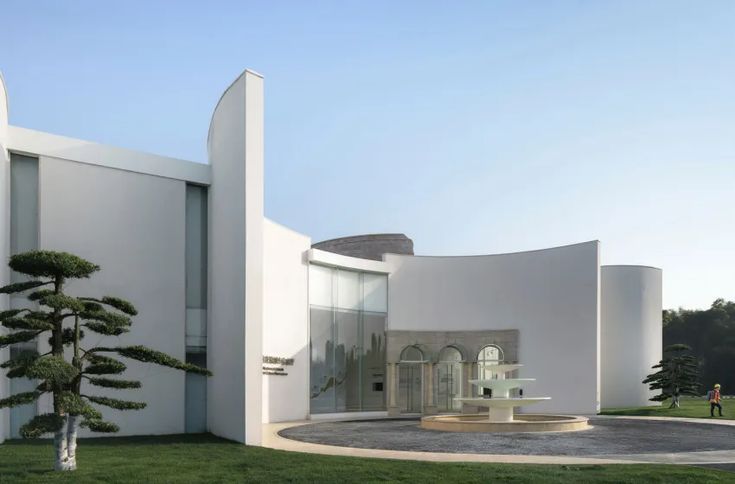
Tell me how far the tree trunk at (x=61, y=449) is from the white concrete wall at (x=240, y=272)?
4586 mm

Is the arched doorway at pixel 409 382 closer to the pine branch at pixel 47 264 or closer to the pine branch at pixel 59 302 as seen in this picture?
the pine branch at pixel 47 264

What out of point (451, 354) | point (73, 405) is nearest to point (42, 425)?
point (73, 405)

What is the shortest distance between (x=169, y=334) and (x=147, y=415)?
203 cm

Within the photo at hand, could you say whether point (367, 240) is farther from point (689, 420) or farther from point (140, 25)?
point (140, 25)

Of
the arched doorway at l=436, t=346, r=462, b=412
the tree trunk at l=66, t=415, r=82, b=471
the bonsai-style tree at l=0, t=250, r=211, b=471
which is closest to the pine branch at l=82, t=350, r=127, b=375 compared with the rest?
the bonsai-style tree at l=0, t=250, r=211, b=471

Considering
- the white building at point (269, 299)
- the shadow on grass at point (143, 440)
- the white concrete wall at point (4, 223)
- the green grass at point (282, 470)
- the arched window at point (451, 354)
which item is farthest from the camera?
the arched window at point (451, 354)

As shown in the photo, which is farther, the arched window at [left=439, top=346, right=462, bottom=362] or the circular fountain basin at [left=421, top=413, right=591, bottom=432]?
the arched window at [left=439, top=346, right=462, bottom=362]

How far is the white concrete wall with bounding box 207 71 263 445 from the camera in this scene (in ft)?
52.0

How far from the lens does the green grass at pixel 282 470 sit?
35.7ft

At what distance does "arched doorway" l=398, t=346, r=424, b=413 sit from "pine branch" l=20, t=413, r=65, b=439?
20390mm

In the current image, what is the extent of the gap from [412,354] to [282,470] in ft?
64.9

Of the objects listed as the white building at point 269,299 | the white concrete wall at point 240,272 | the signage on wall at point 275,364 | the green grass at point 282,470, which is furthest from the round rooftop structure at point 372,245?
the green grass at point 282,470

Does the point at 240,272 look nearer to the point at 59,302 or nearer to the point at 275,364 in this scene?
the point at 59,302

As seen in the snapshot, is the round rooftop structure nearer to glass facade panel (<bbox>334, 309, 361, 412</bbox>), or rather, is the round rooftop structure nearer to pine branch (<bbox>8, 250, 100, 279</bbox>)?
glass facade panel (<bbox>334, 309, 361, 412</bbox>)
